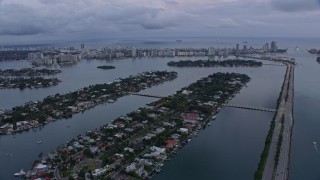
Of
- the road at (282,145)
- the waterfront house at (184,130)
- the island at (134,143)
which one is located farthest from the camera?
the waterfront house at (184,130)

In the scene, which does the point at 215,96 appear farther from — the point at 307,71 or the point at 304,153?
the point at 307,71

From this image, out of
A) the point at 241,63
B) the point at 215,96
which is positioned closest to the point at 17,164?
the point at 215,96

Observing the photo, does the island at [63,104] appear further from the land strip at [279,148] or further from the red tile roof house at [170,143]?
the land strip at [279,148]

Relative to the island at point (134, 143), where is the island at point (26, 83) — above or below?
above

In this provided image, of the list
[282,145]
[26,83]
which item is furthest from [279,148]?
[26,83]

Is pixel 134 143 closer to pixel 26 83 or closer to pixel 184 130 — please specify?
pixel 184 130

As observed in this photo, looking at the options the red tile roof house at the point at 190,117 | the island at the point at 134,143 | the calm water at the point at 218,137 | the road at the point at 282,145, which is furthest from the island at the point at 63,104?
the road at the point at 282,145
